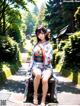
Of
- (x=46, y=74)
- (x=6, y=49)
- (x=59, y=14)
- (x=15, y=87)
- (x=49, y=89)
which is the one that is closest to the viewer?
(x=46, y=74)

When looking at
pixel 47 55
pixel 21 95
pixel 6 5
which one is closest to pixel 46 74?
pixel 47 55

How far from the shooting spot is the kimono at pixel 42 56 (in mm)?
9812

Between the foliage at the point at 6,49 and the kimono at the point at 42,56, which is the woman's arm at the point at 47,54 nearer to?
the kimono at the point at 42,56

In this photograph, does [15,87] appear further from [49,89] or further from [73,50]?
[73,50]

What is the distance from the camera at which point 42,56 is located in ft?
32.4

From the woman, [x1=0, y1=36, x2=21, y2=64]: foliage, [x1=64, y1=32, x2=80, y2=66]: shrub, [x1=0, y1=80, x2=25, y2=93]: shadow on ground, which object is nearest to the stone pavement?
[x1=0, y1=80, x2=25, y2=93]: shadow on ground

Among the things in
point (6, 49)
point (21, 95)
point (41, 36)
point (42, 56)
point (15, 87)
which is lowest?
point (6, 49)

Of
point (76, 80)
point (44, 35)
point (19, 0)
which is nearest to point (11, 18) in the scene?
point (19, 0)

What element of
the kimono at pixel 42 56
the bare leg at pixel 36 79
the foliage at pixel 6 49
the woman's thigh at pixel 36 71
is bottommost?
the foliage at pixel 6 49

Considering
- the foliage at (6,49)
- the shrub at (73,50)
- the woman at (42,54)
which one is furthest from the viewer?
the foliage at (6,49)

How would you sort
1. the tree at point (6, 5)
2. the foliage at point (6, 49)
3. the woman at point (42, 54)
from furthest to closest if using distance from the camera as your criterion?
the tree at point (6, 5)
the foliage at point (6, 49)
the woman at point (42, 54)

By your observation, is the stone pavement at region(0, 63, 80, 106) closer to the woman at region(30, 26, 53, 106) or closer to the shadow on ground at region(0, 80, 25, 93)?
the shadow on ground at region(0, 80, 25, 93)

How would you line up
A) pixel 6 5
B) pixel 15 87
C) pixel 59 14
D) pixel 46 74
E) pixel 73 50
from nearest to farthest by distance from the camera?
pixel 46 74 → pixel 15 87 → pixel 73 50 → pixel 6 5 → pixel 59 14

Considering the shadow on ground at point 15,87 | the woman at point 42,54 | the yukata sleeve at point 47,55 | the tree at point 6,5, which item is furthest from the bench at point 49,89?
the tree at point 6,5
